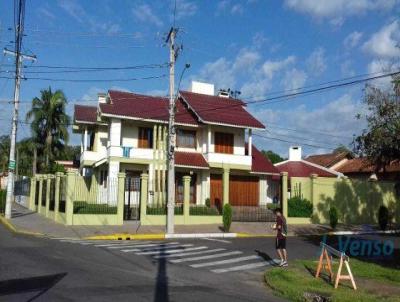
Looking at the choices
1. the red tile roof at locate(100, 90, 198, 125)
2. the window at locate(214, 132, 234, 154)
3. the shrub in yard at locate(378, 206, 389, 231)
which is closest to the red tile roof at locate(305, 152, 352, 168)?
the window at locate(214, 132, 234, 154)

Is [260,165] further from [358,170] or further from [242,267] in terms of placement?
[242,267]

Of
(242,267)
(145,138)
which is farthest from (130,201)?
(242,267)

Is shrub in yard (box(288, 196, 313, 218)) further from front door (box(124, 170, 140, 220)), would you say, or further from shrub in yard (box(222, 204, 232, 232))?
front door (box(124, 170, 140, 220))

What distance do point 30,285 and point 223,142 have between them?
2834cm

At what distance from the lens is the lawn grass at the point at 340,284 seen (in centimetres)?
1042

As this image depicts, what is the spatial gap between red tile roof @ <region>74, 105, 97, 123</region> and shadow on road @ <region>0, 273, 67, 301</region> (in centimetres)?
2896

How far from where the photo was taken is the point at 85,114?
40531 mm

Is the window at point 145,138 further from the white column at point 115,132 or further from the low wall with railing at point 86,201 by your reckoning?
the low wall with railing at point 86,201

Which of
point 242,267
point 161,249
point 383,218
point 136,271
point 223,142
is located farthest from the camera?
point 223,142

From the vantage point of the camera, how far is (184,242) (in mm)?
20734

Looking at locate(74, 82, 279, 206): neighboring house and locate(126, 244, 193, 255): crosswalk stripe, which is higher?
locate(74, 82, 279, 206): neighboring house

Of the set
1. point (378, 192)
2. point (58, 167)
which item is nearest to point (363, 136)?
point (378, 192)

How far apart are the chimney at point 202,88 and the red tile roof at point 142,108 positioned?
10.8ft

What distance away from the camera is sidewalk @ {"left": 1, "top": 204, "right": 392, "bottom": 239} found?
23.0 m
